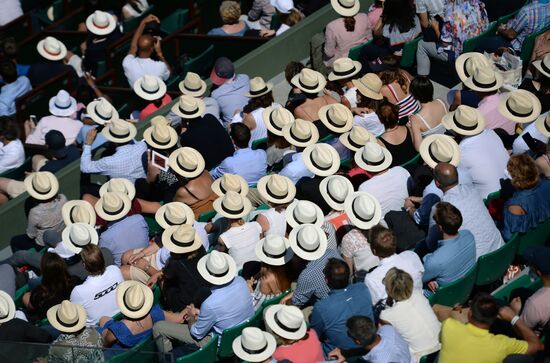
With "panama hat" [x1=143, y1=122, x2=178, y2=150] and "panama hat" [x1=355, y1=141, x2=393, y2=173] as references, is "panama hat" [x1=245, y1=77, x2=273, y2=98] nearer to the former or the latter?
"panama hat" [x1=143, y1=122, x2=178, y2=150]

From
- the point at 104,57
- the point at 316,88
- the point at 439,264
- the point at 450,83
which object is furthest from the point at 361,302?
the point at 104,57

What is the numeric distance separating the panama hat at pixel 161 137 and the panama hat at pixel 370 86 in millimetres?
2072

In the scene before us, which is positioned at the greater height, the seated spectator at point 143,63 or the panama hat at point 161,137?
the panama hat at point 161,137

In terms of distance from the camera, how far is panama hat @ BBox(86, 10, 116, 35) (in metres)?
15.7

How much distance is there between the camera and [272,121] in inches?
484

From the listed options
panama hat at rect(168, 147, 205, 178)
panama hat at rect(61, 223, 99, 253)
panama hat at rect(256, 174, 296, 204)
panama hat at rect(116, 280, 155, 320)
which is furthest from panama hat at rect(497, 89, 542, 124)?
panama hat at rect(61, 223, 99, 253)

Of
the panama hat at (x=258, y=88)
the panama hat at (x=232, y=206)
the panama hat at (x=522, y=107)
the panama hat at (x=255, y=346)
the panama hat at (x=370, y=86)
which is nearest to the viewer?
the panama hat at (x=255, y=346)

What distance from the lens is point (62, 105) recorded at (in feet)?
47.5

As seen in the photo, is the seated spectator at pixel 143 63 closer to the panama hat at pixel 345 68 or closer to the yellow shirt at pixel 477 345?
the panama hat at pixel 345 68

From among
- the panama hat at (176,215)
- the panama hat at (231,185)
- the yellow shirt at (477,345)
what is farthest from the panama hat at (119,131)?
the yellow shirt at (477,345)

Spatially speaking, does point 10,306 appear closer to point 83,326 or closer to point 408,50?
point 83,326

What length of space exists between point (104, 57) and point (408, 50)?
4.35m

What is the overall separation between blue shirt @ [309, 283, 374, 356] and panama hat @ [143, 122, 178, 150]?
3.47m

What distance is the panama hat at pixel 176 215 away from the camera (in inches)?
435
